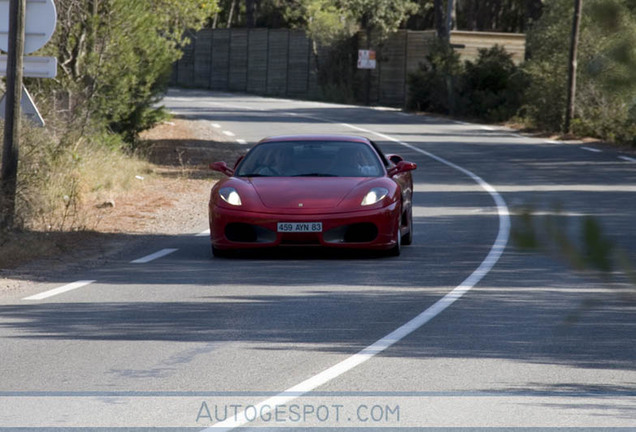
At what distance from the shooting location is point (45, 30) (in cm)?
1467

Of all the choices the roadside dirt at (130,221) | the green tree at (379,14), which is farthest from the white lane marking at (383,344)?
the green tree at (379,14)

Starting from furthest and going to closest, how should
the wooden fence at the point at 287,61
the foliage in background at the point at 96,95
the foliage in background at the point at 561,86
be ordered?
the wooden fence at the point at 287,61 < the foliage in background at the point at 561,86 < the foliage in background at the point at 96,95

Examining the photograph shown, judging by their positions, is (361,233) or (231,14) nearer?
(361,233)

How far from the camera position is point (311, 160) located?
563 inches

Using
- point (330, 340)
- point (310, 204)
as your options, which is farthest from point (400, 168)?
point (330, 340)

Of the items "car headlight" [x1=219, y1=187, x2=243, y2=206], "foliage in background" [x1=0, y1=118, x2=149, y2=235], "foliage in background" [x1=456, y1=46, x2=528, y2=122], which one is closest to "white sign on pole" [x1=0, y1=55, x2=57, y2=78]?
"foliage in background" [x1=0, y1=118, x2=149, y2=235]

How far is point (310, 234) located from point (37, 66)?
4228mm

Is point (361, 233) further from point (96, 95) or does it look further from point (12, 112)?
point (96, 95)

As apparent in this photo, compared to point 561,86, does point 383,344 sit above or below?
below

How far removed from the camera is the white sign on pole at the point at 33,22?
14586 millimetres

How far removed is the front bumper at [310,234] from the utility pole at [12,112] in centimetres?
267

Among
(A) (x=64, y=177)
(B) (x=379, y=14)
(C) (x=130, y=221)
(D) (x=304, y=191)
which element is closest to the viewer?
(D) (x=304, y=191)

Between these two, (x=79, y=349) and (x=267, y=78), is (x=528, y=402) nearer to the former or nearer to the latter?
(x=79, y=349)

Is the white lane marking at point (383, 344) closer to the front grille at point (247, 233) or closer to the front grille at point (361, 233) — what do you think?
the front grille at point (361, 233)
